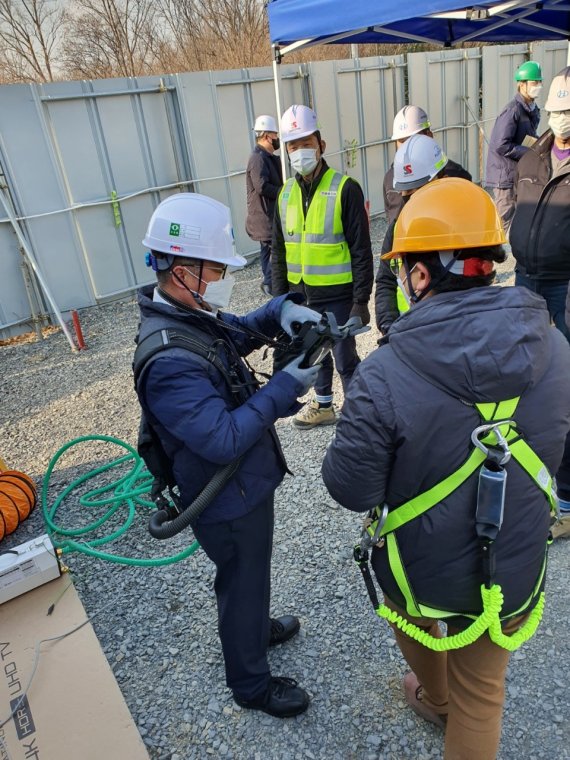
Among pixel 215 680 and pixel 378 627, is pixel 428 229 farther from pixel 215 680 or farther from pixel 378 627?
pixel 215 680

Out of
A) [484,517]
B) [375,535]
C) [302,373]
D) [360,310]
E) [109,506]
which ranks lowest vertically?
[109,506]

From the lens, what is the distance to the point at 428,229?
1439 mm

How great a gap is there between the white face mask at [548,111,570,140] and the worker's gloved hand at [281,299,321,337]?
208 centimetres

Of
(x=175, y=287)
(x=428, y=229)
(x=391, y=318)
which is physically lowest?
(x=391, y=318)

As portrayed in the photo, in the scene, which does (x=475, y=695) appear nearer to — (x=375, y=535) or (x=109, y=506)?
(x=375, y=535)

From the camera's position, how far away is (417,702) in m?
2.26

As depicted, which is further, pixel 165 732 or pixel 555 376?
pixel 165 732

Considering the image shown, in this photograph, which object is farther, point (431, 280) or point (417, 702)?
point (417, 702)

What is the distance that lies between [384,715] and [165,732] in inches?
37.2

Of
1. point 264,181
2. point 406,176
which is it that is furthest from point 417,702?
point 264,181

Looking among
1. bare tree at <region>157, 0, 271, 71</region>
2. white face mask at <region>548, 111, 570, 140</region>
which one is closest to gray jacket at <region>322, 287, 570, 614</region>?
white face mask at <region>548, 111, 570, 140</region>

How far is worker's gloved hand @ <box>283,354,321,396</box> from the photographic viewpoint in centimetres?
194

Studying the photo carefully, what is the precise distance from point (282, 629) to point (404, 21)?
5668 millimetres

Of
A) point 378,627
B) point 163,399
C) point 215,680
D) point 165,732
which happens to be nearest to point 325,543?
point 378,627
